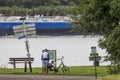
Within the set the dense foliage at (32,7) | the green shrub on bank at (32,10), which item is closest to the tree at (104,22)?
the dense foliage at (32,7)

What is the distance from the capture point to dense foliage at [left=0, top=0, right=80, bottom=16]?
125125 millimetres

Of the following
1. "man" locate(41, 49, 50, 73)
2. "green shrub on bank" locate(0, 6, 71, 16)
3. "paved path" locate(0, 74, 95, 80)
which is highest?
"green shrub on bank" locate(0, 6, 71, 16)

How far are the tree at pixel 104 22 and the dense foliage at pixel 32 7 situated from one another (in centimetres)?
10027

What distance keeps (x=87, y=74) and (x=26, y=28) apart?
499cm

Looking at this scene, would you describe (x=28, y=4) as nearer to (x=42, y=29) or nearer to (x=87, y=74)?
(x=42, y=29)

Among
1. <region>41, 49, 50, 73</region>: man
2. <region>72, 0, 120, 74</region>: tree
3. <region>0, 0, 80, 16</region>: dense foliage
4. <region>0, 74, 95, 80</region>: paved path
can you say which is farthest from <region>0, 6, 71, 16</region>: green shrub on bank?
<region>72, 0, 120, 74</region>: tree

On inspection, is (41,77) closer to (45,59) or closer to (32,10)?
(45,59)

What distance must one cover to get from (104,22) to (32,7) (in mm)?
109685

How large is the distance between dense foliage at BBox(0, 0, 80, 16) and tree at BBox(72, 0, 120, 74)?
100270 mm

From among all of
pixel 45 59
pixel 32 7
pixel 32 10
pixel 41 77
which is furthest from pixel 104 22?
pixel 32 7

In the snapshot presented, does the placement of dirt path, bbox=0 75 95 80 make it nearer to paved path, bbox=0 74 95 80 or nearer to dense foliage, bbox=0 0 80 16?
paved path, bbox=0 74 95 80

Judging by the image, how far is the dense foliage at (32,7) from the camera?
411 feet

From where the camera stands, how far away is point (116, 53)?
20750 millimetres

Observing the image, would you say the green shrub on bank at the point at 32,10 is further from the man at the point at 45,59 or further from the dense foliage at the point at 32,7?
the man at the point at 45,59
